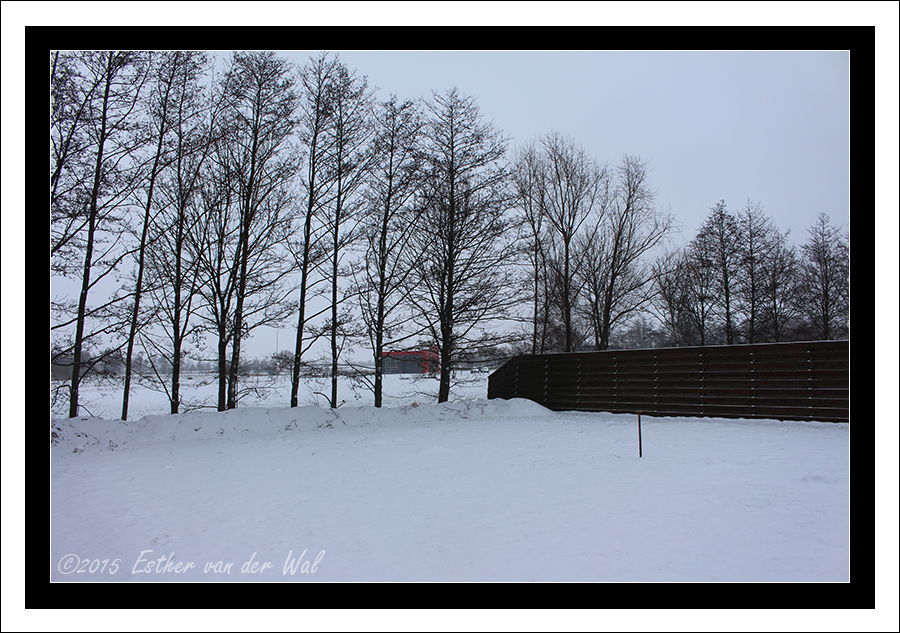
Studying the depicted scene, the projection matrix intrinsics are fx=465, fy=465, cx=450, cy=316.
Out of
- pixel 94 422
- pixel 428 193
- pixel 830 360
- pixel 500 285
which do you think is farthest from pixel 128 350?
pixel 830 360

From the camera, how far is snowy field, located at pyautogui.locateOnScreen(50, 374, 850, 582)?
3.09 meters

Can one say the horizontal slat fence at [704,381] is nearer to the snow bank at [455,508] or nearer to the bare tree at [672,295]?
the snow bank at [455,508]

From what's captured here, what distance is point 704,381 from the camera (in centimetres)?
1045

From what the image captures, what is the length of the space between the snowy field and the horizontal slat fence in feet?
3.18

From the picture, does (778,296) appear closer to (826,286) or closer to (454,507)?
(826,286)

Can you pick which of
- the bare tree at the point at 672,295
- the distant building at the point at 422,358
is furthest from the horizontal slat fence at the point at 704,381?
the bare tree at the point at 672,295

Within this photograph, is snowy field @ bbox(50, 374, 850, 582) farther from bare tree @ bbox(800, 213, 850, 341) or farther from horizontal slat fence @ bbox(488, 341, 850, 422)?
bare tree @ bbox(800, 213, 850, 341)

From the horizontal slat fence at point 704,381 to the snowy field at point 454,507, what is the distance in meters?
0.97

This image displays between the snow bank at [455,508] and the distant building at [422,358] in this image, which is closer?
the snow bank at [455,508]

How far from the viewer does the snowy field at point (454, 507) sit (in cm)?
309

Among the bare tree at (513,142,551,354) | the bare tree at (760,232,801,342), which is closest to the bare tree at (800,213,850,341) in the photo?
the bare tree at (760,232,801,342)

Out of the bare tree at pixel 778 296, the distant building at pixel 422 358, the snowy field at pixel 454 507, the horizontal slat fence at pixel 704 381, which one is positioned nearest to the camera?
the snowy field at pixel 454 507

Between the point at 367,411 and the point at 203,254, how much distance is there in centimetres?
542
